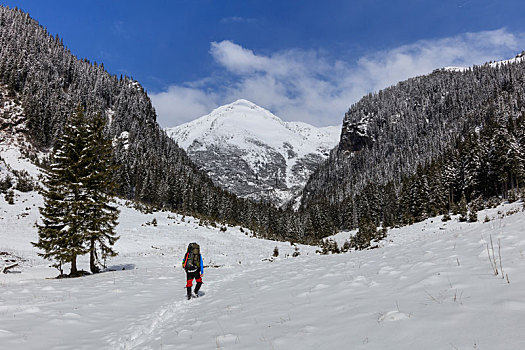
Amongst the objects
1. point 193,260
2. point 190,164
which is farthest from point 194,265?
point 190,164

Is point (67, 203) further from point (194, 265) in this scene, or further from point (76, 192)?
point (194, 265)

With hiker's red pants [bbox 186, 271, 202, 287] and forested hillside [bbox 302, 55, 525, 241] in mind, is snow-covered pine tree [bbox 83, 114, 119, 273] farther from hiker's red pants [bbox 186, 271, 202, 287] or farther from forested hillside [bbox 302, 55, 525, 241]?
forested hillside [bbox 302, 55, 525, 241]

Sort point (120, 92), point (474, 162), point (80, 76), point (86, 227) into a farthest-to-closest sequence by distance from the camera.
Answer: point (120, 92) → point (80, 76) → point (474, 162) → point (86, 227)

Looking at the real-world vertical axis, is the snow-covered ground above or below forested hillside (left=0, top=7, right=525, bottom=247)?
below

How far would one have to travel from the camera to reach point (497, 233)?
321 inches

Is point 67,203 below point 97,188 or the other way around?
below

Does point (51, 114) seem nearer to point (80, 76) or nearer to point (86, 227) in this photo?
point (80, 76)

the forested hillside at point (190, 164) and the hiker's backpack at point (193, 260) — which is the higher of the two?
the forested hillside at point (190, 164)

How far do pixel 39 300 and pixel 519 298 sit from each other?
11290 mm

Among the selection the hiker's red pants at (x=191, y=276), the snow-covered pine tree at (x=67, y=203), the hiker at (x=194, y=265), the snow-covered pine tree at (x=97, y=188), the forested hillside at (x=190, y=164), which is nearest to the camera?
the hiker's red pants at (x=191, y=276)

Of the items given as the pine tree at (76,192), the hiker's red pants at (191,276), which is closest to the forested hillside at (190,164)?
the pine tree at (76,192)

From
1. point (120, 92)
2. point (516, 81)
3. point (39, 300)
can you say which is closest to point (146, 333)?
point (39, 300)

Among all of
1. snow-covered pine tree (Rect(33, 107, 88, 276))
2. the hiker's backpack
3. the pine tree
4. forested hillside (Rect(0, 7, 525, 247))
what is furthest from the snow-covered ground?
forested hillside (Rect(0, 7, 525, 247))

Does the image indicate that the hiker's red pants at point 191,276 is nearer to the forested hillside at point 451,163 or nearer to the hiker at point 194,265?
the hiker at point 194,265
